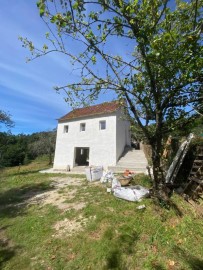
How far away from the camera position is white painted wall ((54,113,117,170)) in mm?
17688

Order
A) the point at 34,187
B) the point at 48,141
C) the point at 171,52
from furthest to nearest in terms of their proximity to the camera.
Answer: the point at 48,141
the point at 34,187
the point at 171,52

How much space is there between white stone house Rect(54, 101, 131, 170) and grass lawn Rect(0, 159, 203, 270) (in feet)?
31.5

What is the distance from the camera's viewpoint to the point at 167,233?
18.5 ft

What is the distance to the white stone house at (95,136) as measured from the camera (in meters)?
17.7

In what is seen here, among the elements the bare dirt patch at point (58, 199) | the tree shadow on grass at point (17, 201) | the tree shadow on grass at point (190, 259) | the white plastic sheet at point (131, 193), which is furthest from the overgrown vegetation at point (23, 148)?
the tree shadow on grass at point (190, 259)

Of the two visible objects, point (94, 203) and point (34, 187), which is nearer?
point (94, 203)

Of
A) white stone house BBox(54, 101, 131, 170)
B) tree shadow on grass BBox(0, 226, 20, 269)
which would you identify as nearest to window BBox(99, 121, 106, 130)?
white stone house BBox(54, 101, 131, 170)

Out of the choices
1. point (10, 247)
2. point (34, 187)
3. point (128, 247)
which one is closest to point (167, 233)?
point (128, 247)

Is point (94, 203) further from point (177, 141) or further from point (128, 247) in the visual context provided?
point (177, 141)

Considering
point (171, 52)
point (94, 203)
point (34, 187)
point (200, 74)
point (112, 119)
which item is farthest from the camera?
point (112, 119)

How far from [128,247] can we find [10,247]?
3.38 m

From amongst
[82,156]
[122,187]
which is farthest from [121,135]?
[122,187]

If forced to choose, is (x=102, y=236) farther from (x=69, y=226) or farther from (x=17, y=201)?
(x=17, y=201)

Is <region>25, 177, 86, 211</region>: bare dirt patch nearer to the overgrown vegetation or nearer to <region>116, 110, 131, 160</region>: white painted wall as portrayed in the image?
the overgrown vegetation
